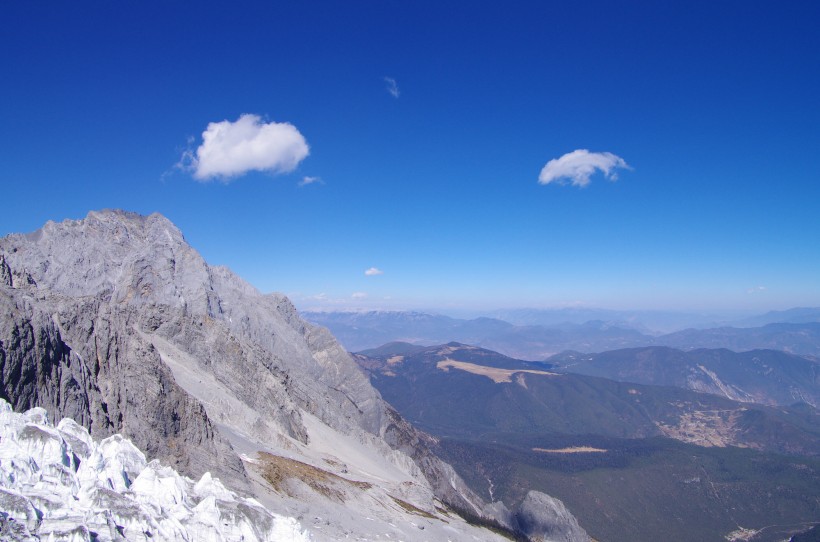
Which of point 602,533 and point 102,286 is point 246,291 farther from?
point 602,533

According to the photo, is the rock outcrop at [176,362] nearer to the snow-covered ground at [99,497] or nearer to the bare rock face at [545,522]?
the snow-covered ground at [99,497]

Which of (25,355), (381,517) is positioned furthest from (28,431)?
(381,517)

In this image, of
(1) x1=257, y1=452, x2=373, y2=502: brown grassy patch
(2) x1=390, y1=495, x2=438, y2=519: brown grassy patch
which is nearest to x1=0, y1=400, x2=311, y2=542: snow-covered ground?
(1) x1=257, y1=452, x2=373, y2=502: brown grassy patch

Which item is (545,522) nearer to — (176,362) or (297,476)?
(297,476)

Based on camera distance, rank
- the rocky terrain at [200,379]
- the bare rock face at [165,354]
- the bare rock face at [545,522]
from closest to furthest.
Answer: the bare rock face at [165,354] → the rocky terrain at [200,379] → the bare rock face at [545,522]

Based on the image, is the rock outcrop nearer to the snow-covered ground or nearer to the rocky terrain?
the rocky terrain

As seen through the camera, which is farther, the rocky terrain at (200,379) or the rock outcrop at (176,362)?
the rocky terrain at (200,379)

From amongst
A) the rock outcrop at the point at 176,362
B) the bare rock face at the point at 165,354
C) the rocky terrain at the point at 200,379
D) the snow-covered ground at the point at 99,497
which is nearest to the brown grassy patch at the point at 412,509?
the rocky terrain at the point at 200,379
